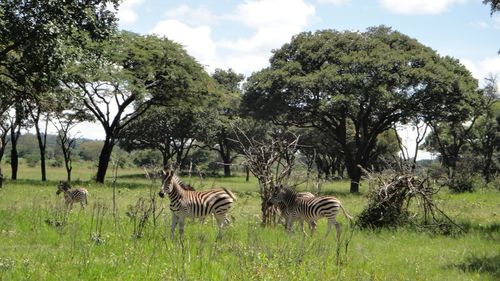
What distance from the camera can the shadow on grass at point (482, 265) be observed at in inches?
414

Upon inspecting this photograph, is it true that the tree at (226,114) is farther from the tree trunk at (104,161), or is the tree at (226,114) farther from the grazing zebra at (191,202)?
the grazing zebra at (191,202)

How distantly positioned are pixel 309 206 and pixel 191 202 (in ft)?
11.1

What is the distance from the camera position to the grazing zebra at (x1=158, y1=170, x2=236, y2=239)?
12656 millimetres

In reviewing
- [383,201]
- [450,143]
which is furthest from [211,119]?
[383,201]

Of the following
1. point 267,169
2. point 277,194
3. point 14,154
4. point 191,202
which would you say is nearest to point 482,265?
point 277,194

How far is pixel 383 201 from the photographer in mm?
15977

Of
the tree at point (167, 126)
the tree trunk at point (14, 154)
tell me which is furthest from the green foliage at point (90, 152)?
the tree trunk at point (14, 154)

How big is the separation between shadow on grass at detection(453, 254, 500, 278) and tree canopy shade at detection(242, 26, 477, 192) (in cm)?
1828

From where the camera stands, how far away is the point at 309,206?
13.9 meters

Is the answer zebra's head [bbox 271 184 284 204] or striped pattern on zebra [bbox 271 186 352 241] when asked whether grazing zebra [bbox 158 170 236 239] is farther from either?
striped pattern on zebra [bbox 271 186 352 241]

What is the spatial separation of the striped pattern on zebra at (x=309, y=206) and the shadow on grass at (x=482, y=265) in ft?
10.7

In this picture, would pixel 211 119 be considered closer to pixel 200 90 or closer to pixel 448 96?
pixel 200 90

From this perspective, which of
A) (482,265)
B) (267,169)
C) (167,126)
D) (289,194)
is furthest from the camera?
(167,126)

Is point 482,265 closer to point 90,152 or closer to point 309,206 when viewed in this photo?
point 309,206
